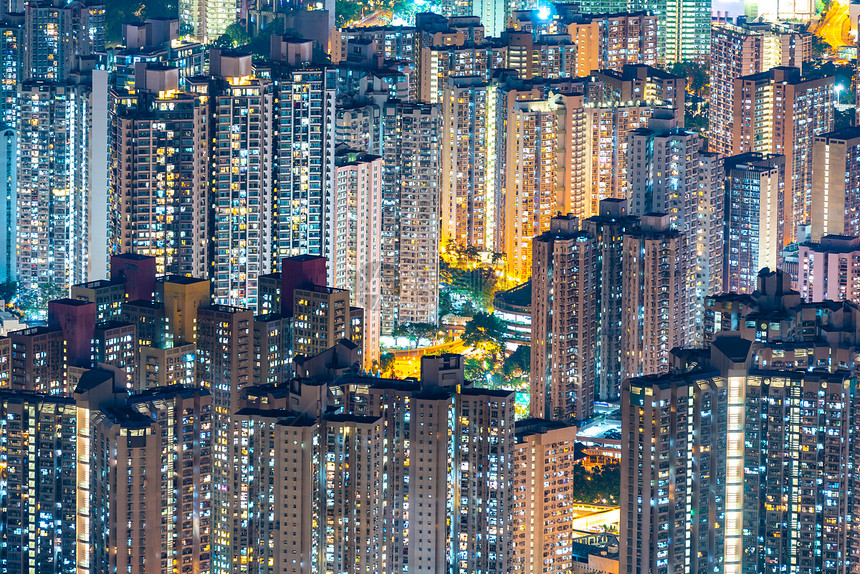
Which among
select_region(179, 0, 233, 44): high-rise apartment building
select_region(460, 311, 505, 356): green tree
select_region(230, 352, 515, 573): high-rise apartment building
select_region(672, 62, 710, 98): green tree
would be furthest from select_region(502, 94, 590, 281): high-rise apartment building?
select_region(230, 352, 515, 573): high-rise apartment building

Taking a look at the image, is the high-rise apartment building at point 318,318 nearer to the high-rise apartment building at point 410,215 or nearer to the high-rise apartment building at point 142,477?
the high-rise apartment building at point 142,477

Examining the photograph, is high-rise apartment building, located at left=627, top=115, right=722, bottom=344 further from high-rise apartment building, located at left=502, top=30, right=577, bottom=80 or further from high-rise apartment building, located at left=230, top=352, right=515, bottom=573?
high-rise apartment building, located at left=230, top=352, right=515, bottom=573

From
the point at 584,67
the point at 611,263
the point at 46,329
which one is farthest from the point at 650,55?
the point at 46,329

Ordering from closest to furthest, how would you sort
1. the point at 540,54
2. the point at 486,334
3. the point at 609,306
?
the point at 609,306
the point at 486,334
the point at 540,54

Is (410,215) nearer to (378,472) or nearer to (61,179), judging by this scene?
(61,179)

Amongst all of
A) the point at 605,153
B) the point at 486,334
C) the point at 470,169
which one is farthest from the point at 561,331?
the point at 605,153

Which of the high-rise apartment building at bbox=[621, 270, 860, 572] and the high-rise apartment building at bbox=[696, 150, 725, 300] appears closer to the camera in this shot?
the high-rise apartment building at bbox=[621, 270, 860, 572]

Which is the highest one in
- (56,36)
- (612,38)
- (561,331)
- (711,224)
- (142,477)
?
(56,36)
